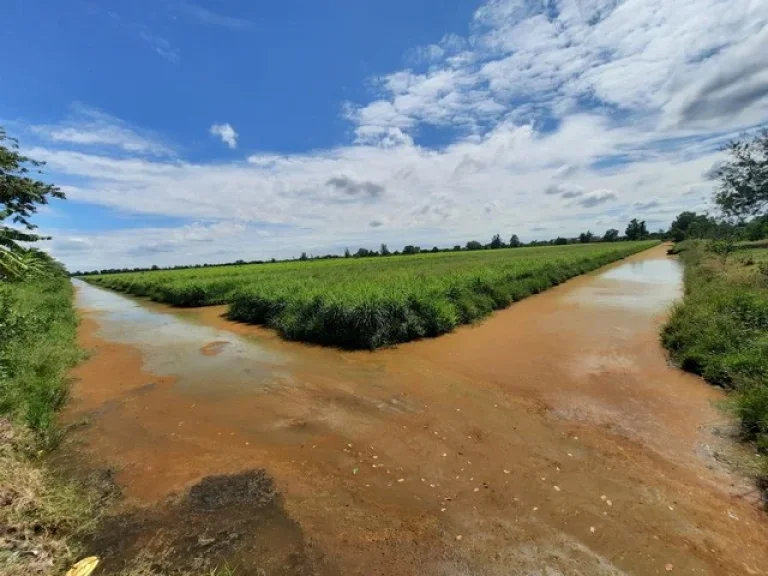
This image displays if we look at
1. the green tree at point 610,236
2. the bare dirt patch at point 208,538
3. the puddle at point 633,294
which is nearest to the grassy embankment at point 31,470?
the bare dirt patch at point 208,538

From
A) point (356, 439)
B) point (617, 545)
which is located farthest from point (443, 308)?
point (617, 545)

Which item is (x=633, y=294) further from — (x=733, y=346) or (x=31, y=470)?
(x=31, y=470)

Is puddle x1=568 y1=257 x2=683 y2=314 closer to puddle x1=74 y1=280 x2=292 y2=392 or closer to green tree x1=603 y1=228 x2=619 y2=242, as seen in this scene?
puddle x1=74 y1=280 x2=292 y2=392

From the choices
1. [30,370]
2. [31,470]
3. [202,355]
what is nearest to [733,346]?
[31,470]

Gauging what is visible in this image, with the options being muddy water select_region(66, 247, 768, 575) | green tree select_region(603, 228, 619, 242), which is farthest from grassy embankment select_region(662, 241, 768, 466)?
green tree select_region(603, 228, 619, 242)

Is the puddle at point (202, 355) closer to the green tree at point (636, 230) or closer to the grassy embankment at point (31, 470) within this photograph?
the grassy embankment at point (31, 470)
